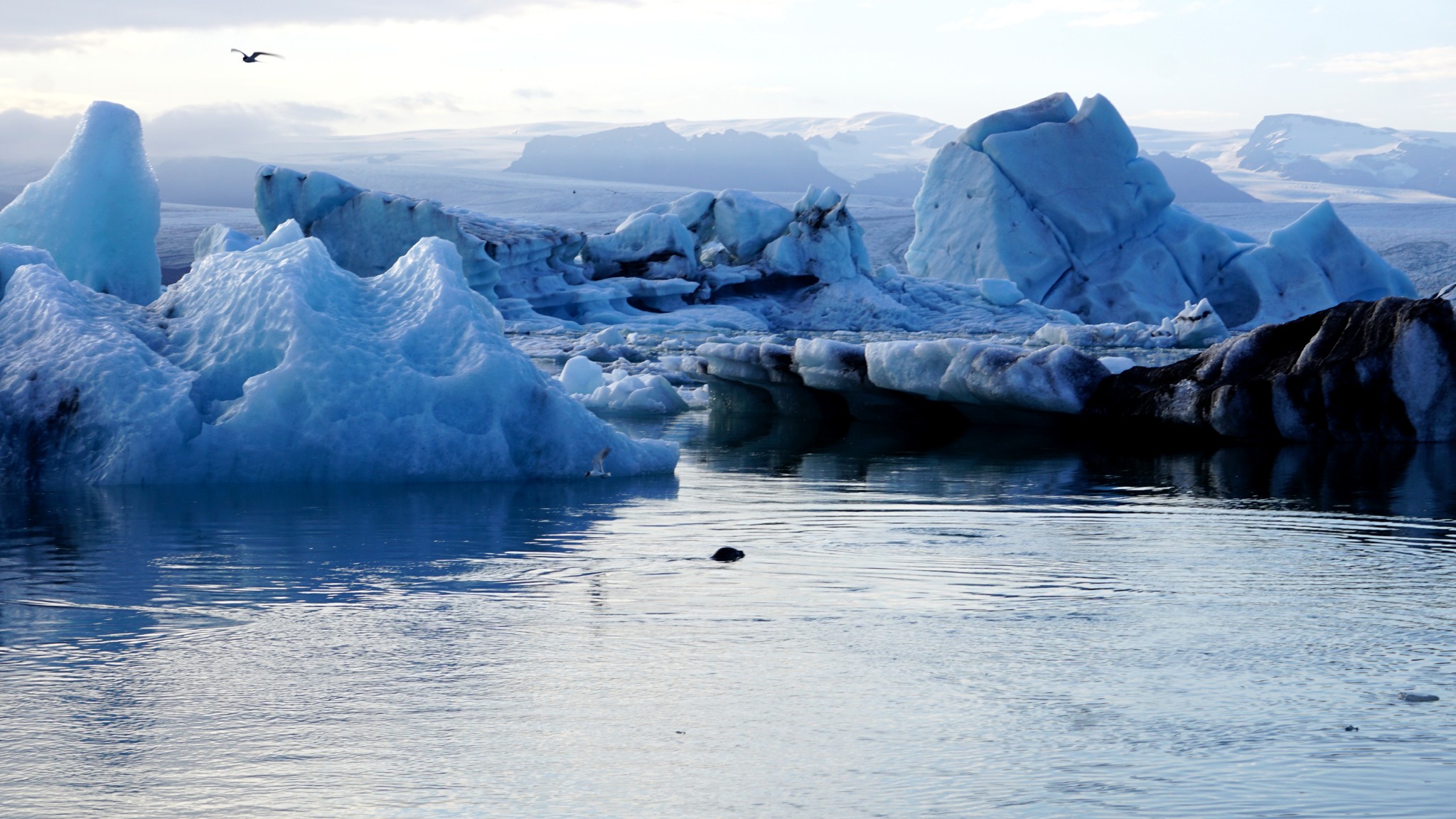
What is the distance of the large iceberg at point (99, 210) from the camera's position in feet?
32.6

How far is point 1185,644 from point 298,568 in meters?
2.37

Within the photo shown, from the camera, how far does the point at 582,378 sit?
39.7 feet

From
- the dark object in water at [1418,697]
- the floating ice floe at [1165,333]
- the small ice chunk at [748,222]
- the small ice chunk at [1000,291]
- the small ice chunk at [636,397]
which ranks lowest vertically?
the small ice chunk at [636,397]

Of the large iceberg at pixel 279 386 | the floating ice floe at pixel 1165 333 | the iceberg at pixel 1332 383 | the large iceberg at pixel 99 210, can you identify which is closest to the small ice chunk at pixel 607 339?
the floating ice floe at pixel 1165 333

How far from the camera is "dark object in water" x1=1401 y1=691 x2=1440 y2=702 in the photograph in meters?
2.61

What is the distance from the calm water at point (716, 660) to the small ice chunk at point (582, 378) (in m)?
6.65

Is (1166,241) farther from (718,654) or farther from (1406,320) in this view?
(718,654)

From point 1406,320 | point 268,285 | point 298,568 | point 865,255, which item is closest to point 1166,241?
point 865,255

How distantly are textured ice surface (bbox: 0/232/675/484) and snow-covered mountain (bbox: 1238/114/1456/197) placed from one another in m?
72.8

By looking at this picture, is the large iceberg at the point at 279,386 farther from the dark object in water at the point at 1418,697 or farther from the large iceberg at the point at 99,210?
the dark object in water at the point at 1418,697

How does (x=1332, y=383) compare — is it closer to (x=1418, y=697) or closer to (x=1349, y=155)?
(x=1418, y=697)

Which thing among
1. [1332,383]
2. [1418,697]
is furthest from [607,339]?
[1418,697]

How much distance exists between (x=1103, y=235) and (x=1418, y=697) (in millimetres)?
22174

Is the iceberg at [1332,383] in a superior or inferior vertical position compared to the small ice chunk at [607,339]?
superior
